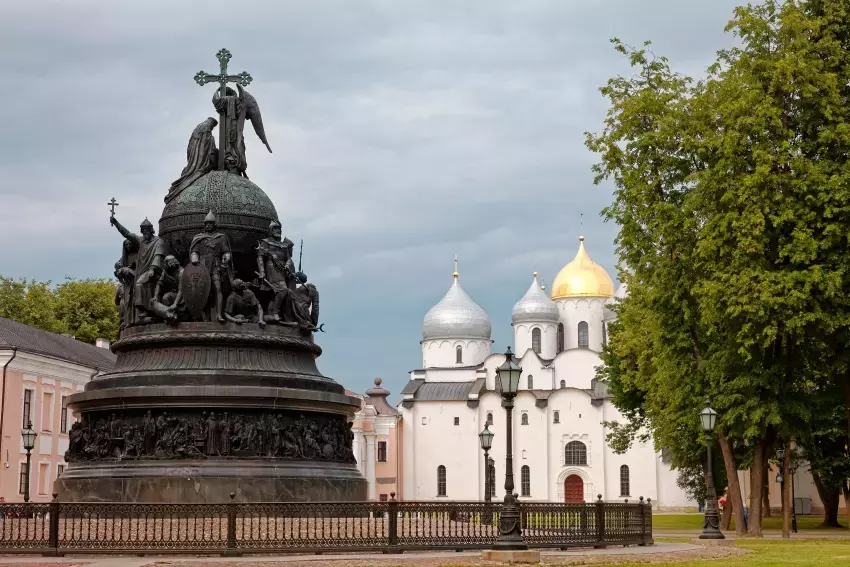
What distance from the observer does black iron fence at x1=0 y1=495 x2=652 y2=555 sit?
1978 centimetres

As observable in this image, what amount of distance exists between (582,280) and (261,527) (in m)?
86.5

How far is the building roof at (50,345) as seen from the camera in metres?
49.5

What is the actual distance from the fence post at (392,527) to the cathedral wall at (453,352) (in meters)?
86.7

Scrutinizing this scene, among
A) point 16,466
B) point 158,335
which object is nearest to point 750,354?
point 158,335

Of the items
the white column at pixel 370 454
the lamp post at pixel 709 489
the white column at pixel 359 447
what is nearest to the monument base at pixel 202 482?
the lamp post at pixel 709 489

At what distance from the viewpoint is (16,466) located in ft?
161

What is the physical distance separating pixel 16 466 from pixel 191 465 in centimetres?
2845

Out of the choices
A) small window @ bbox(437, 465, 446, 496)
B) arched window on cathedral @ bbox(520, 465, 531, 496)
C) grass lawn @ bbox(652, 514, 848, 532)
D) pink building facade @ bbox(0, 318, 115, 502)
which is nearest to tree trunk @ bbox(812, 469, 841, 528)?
grass lawn @ bbox(652, 514, 848, 532)

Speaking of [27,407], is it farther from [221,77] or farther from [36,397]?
[221,77]

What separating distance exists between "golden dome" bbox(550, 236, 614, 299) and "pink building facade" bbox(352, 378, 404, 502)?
18.4 m

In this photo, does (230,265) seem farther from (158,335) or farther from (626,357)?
(626,357)

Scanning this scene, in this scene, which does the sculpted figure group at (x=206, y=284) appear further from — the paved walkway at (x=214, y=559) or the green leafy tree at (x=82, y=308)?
the green leafy tree at (x=82, y=308)

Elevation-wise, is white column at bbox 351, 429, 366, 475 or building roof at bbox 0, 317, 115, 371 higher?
building roof at bbox 0, 317, 115, 371

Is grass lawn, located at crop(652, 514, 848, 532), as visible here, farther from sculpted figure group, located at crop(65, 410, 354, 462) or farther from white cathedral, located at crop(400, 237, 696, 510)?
white cathedral, located at crop(400, 237, 696, 510)
